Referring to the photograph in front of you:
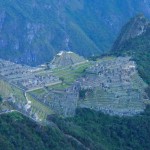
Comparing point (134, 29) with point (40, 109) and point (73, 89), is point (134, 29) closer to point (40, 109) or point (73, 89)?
point (73, 89)

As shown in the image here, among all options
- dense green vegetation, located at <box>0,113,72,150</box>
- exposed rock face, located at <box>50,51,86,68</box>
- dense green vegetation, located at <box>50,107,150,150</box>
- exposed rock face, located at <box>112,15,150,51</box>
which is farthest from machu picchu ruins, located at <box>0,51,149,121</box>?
exposed rock face, located at <box>112,15,150,51</box>

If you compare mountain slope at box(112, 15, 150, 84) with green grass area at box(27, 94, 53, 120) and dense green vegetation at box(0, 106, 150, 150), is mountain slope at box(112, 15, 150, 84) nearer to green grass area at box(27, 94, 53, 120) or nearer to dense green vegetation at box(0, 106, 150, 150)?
dense green vegetation at box(0, 106, 150, 150)

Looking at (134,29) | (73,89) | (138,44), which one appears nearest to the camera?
(73,89)

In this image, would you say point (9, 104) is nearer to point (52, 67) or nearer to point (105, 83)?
point (105, 83)

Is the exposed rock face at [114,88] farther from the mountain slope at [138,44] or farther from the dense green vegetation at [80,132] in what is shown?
the mountain slope at [138,44]

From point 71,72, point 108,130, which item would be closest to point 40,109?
point 108,130

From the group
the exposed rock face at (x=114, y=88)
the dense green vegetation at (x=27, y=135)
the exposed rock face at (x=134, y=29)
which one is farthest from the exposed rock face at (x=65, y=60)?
the dense green vegetation at (x=27, y=135)
